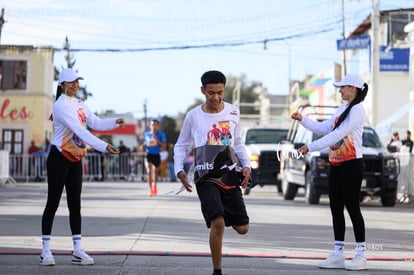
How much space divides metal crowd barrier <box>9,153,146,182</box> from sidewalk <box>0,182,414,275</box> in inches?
749

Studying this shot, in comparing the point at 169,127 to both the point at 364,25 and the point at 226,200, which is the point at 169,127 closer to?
the point at 364,25

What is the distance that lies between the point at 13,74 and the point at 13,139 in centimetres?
387

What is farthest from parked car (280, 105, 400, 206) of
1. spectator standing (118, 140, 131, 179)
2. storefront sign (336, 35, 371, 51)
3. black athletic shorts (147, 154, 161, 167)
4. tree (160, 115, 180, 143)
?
tree (160, 115, 180, 143)

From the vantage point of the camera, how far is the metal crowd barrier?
3612cm

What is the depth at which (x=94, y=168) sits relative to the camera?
121 ft

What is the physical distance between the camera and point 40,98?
1841 inches

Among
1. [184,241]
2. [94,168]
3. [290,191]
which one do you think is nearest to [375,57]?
[290,191]

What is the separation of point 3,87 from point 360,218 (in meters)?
40.1

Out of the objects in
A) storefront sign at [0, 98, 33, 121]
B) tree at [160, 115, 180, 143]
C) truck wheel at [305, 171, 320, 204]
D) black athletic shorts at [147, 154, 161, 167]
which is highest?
tree at [160, 115, 180, 143]

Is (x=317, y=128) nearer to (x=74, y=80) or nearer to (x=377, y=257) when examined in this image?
(x=377, y=257)

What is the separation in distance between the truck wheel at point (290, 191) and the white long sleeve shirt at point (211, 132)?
1373 centimetres

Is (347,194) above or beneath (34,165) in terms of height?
above

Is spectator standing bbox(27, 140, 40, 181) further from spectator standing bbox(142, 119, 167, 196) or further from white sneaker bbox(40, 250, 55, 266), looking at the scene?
white sneaker bbox(40, 250, 55, 266)

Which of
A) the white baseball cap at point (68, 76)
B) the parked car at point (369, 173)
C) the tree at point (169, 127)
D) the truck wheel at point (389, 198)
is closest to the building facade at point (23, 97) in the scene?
the parked car at point (369, 173)
